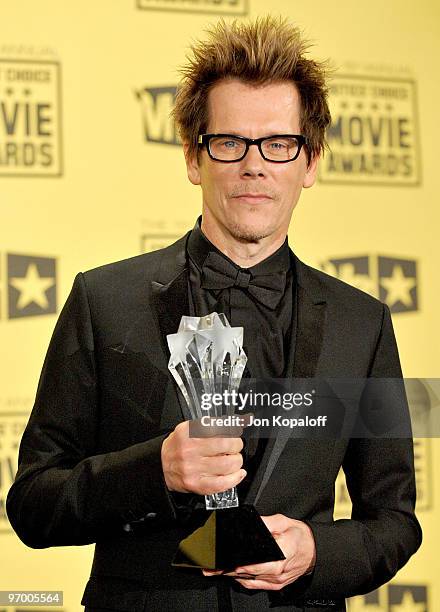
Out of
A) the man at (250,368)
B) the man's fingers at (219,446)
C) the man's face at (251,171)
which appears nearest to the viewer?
the man's fingers at (219,446)

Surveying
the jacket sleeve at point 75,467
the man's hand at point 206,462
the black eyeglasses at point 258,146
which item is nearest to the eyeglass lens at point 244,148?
the black eyeglasses at point 258,146

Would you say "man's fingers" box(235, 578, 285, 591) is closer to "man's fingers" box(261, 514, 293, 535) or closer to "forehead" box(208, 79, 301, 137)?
"man's fingers" box(261, 514, 293, 535)

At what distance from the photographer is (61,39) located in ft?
6.01

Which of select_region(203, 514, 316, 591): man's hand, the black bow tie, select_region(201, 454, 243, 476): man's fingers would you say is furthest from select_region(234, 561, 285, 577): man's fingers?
the black bow tie

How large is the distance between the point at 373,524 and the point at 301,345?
0.76 feet

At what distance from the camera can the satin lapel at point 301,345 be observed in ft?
3.82

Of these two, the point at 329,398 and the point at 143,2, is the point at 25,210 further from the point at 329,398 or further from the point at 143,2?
the point at 329,398

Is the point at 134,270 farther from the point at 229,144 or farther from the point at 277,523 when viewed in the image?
the point at 277,523

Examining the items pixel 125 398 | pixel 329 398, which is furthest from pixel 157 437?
pixel 329 398

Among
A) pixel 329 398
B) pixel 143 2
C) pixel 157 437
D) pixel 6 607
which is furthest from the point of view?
pixel 143 2

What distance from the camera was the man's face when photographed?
1.23 metres

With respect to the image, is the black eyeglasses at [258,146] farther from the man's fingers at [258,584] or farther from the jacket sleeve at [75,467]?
the man's fingers at [258,584]

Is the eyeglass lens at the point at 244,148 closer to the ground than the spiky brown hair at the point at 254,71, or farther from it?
closer to the ground

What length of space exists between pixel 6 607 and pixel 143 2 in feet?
3.65
